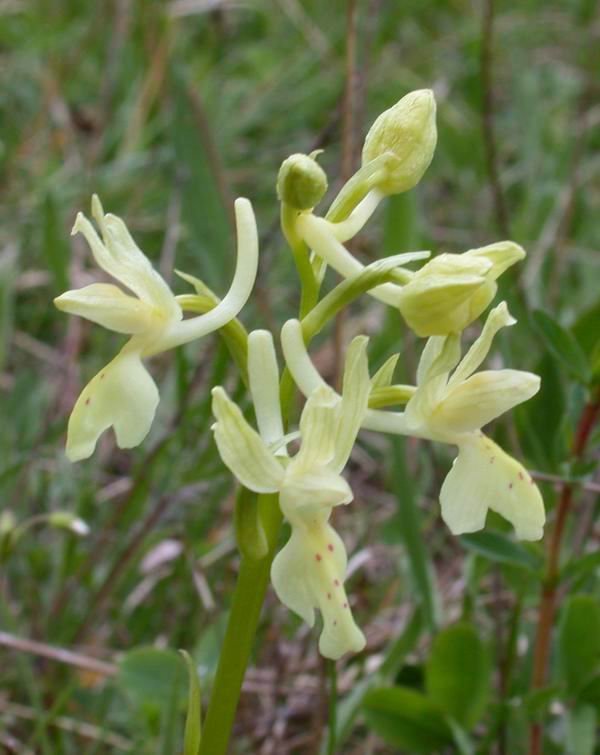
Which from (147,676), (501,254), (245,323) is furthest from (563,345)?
(245,323)

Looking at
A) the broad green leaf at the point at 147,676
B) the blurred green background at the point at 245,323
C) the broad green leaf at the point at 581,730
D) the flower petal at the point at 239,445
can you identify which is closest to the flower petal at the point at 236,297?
the flower petal at the point at 239,445

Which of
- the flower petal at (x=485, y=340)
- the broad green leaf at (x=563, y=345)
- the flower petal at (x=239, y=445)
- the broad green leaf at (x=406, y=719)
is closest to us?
the flower petal at (x=239, y=445)

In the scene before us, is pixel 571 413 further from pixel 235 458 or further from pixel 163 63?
pixel 163 63

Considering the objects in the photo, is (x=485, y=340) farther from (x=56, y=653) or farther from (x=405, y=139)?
(x=56, y=653)

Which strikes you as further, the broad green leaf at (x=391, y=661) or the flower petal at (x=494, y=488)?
the broad green leaf at (x=391, y=661)

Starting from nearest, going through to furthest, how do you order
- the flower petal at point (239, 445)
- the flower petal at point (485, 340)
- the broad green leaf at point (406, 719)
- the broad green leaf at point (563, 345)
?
1. the flower petal at point (239, 445)
2. the flower petal at point (485, 340)
3. the broad green leaf at point (563, 345)
4. the broad green leaf at point (406, 719)

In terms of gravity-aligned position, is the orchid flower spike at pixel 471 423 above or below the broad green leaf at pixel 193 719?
above

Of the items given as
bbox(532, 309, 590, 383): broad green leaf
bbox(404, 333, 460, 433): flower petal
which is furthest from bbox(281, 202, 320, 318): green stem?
bbox(532, 309, 590, 383): broad green leaf

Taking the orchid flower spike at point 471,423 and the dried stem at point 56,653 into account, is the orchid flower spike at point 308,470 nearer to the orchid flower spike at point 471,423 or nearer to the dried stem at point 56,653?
the orchid flower spike at point 471,423
